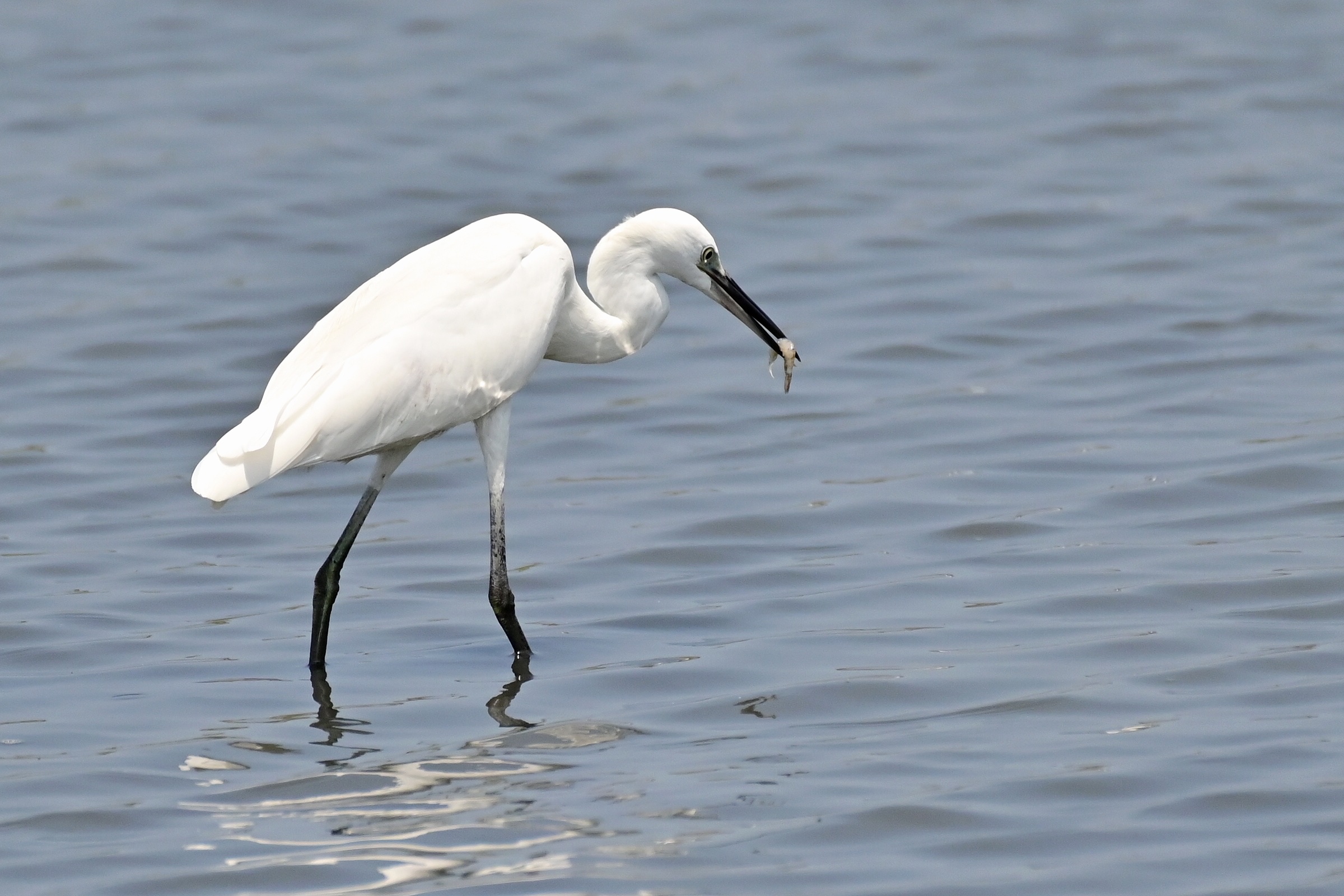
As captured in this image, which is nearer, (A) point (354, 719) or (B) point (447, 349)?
(A) point (354, 719)

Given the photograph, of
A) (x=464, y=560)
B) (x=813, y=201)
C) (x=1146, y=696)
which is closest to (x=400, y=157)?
(x=813, y=201)

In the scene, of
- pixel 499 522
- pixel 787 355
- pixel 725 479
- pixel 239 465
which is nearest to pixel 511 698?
pixel 499 522

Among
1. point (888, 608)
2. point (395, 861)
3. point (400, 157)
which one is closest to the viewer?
point (395, 861)

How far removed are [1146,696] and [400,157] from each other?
454 inches

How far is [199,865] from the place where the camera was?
612 cm

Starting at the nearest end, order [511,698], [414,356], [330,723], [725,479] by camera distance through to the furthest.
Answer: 1. [330,723]
2. [511,698]
3. [414,356]
4. [725,479]

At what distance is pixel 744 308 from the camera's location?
8789 millimetres

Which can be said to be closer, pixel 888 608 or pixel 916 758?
pixel 916 758

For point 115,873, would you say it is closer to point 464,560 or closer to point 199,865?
point 199,865

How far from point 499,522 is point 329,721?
1.14 meters

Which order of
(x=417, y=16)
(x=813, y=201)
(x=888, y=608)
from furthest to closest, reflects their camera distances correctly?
(x=417, y=16) → (x=813, y=201) → (x=888, y=608)

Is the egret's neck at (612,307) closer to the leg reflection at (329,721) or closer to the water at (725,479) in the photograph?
the water at (725,479)

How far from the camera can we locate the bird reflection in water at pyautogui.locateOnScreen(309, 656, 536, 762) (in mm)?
7332

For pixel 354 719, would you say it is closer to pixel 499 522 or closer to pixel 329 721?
pixel 329 721
